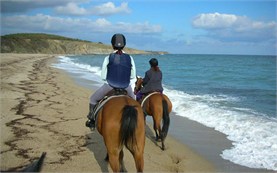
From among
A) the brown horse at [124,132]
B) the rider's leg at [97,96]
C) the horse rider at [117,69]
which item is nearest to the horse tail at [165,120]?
the horse rider at [117,69]

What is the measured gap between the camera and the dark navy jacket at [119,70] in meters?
5.51

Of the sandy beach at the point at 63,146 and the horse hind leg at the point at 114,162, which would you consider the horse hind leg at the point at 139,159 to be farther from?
the sandy beach at the point at 63,146

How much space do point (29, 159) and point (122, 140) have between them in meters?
2.59

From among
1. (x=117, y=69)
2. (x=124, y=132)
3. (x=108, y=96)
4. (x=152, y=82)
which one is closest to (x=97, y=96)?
(x=108, y=96)

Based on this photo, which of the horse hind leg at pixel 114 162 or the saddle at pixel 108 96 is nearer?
the horse hind leg at pixel 114 162

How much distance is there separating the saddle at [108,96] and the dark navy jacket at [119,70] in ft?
0.31

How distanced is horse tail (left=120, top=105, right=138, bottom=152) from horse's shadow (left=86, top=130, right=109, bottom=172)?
5.59 ft

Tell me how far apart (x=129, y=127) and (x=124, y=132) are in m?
0.11

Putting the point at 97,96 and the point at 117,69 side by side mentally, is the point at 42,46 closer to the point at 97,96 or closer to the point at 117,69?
the point at 97,96

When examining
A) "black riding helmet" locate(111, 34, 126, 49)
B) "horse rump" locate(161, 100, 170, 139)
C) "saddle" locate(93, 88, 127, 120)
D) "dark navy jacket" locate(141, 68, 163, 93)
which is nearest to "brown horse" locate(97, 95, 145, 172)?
"saddle" locate(93, 88, 127, 120)

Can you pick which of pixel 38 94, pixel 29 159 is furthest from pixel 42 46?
pixel 29 159

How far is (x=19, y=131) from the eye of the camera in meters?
7.96

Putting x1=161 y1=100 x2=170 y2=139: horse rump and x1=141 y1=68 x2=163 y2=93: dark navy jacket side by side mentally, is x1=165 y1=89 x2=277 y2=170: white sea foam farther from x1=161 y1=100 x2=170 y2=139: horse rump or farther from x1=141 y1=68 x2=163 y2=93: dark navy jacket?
x1=141 y1=68 x2=163 y2=93: dark navy jacket

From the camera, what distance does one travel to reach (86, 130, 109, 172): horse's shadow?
6.33 meters
